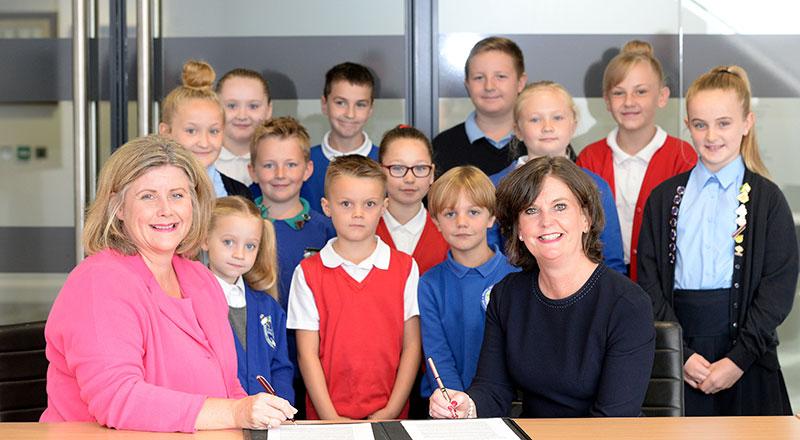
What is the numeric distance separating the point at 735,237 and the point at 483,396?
4.03 ft

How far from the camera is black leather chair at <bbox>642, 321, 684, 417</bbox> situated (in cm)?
207

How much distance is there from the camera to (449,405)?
5.90 ft

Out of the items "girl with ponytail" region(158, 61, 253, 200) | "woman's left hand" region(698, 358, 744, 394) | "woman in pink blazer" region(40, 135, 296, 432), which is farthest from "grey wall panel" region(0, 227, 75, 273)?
"woman's left hand" region(698, 358, 744, 394)

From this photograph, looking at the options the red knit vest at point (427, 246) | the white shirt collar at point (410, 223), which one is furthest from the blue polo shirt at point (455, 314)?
the white shirt collar at point (410, 223)

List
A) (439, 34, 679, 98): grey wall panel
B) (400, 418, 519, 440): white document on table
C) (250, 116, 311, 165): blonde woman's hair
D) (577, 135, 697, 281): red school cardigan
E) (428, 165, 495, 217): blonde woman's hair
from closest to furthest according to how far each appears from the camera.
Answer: (400, 418, 519, 440): white document on table < (428, 165, 495, 217): blonde woman's hair < (250, 116, 311, 165): blonde woman's hair < (577, 135, 697, 281): red school cardigan < (439, 34, 679, 98): grey wall panel

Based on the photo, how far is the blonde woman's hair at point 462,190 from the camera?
2.68 meters

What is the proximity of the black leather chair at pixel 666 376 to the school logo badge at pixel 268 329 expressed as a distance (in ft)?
3.66

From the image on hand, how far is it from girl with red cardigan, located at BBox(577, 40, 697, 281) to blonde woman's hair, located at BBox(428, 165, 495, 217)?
2.54 feet

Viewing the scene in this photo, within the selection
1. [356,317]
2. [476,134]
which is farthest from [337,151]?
[356,317]

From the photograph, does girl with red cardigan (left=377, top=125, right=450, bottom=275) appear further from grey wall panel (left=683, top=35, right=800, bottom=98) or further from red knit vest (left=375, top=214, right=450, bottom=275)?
grey wall panel (left=683, top=35, right=800, bottom=98)

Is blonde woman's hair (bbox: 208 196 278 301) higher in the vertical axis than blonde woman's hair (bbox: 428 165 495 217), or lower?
lower

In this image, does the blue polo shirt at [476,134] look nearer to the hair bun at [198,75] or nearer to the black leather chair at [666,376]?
the hair bun at [198,75]

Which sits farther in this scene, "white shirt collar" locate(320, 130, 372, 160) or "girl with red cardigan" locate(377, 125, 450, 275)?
"white shirt collar" locate(320, 130, 372, 160)

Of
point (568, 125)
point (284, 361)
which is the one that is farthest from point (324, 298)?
point (568, 125)
